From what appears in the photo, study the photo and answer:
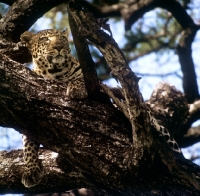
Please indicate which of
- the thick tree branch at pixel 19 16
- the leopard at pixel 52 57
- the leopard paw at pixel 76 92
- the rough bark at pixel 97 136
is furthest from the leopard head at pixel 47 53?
the leopard paw at pixel 76 92

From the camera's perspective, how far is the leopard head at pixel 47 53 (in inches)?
159

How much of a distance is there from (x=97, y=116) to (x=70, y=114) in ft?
0.64

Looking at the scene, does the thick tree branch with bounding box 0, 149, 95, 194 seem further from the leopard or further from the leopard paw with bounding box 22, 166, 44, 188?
the leopard

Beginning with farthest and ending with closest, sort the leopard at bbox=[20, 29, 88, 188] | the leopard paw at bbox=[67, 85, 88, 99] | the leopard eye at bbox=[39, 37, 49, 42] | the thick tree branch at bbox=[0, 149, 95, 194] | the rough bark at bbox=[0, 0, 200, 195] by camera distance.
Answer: the leopard eye at bbox=[39, 37, 49, 42] → the leopard at bbox=[20, 29, 88, 188] → the thick tree branch at bbox=[0, 149, 95, 194] → the leopard paw at bbox=[67, 85, 88, 99] → the rough bark at bbox=[0, 0, 200, 195]

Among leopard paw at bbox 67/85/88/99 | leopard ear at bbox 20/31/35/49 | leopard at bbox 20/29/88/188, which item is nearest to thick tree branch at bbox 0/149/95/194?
leopard paw at bbox 67/85/88/99

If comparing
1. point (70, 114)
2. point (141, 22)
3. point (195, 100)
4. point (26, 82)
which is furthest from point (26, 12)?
point (141, 22)

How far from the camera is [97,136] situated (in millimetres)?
3104

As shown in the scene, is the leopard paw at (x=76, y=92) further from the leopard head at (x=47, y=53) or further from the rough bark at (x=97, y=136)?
the leopard head at (x=47, y=53)

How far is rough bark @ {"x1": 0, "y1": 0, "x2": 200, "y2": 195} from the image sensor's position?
289 cm

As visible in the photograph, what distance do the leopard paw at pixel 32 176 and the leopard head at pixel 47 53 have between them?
962 mm

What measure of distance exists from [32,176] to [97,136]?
0.73 meters

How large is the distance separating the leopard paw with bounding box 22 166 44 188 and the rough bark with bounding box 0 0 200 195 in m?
0.24

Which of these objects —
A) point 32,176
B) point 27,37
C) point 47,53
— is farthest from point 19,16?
point 32,176

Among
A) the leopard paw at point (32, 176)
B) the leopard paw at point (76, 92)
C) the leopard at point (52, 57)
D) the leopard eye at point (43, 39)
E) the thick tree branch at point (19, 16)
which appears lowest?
the leopard paw at point (32, 176)
